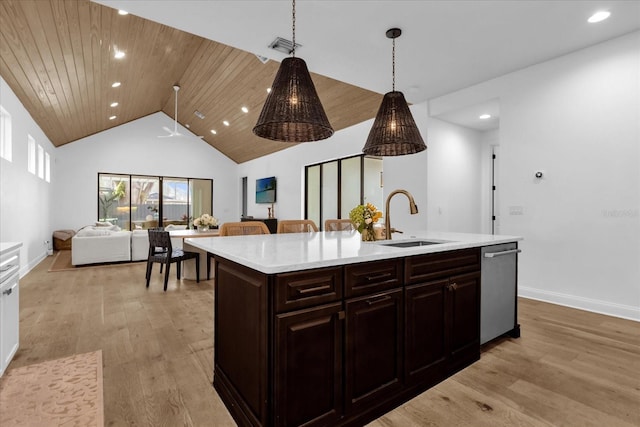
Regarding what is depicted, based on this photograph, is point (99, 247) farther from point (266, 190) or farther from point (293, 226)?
point (293, 226)

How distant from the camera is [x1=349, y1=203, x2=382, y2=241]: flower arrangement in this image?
88.0 inches

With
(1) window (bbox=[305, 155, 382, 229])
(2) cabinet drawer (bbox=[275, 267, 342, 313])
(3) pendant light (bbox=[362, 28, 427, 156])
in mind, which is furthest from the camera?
(1) window (bbox=[305, 155, 382, 229])

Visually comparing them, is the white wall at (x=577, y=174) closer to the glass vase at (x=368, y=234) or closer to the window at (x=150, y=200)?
the glass vase at (x=368, y=234)

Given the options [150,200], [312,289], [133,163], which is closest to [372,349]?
[312,289]

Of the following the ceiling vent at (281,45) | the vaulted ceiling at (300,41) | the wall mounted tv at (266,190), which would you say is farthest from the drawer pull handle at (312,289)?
the wall mounted tv at (266,190)

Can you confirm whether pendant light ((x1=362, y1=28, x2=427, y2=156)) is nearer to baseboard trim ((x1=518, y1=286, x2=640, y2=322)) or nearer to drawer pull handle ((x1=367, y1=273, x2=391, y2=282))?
drawer pull handle ((x1=367, y1=273, x2=391, y2=282))

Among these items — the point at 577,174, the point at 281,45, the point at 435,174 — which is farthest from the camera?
the point at 435,174

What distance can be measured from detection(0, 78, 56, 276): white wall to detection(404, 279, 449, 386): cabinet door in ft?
16.6

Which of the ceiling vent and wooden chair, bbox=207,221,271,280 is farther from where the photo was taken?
the ceiling vent

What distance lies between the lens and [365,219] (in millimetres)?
2230

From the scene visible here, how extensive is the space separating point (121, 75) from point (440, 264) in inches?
244

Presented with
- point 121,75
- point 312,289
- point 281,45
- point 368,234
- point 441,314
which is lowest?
point 441,314

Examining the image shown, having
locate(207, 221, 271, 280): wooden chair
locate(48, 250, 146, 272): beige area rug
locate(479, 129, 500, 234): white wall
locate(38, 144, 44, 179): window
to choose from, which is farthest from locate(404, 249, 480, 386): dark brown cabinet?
locate(38, 144, 44, 179): window

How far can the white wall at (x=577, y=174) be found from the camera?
3.19 meters
